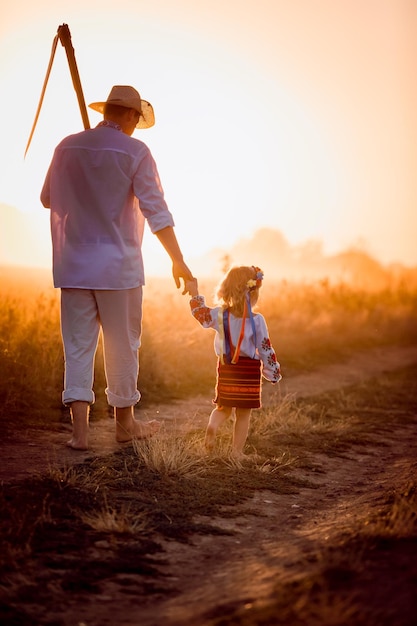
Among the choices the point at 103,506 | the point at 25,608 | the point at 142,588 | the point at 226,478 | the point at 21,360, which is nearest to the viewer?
the point at 25,608

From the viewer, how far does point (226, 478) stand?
16.1 feet

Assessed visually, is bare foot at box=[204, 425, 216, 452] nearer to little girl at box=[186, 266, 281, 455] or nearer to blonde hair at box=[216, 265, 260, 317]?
little girl at box=[186, 266, 281, 455]

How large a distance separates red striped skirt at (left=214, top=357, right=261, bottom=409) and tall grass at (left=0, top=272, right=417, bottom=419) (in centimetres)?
208

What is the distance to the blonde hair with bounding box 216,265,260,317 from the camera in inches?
206

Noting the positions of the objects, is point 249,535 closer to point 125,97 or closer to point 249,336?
point 249,336

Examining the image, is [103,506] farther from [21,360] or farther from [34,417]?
[21,360]

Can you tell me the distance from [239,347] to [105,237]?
1.16 m

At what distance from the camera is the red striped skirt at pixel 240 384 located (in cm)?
519

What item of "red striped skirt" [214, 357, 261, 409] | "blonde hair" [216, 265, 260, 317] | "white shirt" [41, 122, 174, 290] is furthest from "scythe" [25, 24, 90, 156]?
"red striped skirt" [214, 357, 261, 409]

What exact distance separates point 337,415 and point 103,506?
4.18m

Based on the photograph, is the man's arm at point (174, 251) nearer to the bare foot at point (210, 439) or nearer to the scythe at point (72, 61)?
the bare foot at point (210, 439)

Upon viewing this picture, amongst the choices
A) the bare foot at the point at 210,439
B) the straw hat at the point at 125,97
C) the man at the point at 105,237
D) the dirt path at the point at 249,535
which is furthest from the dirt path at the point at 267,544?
the straw hat at the point at 125,97

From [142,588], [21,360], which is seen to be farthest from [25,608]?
[21,360]

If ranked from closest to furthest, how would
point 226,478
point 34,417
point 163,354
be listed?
point 226,478 < point 34,417 < point 163,354
